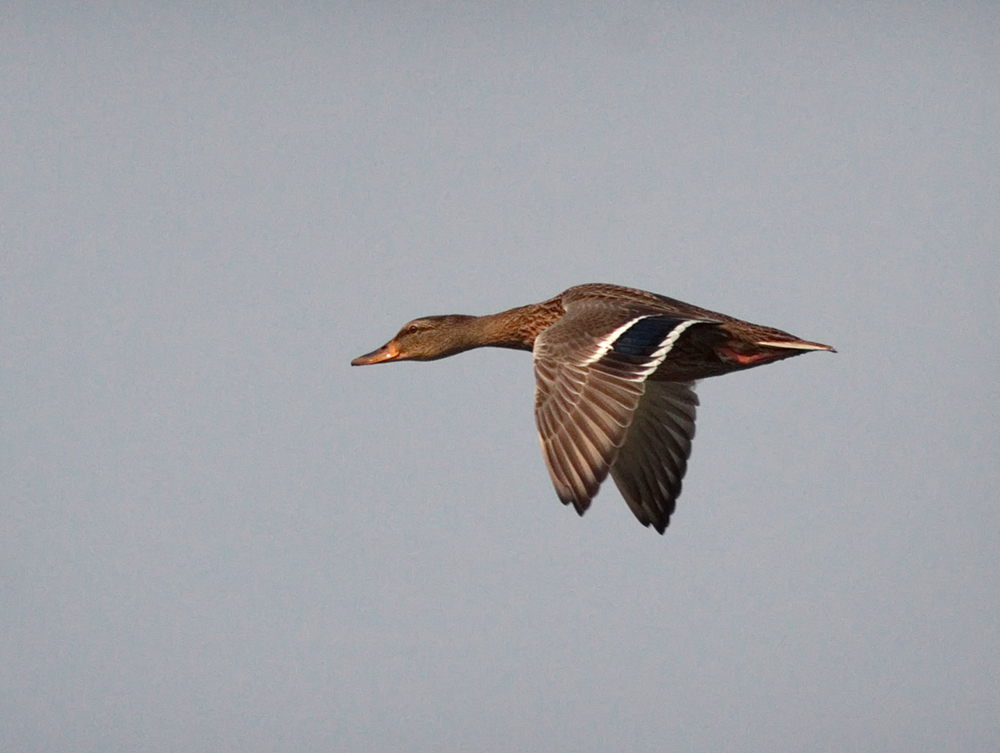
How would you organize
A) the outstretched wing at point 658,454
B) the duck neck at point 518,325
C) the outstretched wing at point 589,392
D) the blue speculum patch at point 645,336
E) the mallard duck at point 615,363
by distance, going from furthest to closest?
the duck neck at point 518,325 → the outstretched wing at point 658,454 → the blue speculum patch at point 645,336 → the mallard duck at point 615,363 → the outstretched wing at point 589,392

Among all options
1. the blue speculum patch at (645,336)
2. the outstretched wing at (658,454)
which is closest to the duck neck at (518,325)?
the outstretched wing at (658,454)

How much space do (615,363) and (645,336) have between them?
0.46 metres

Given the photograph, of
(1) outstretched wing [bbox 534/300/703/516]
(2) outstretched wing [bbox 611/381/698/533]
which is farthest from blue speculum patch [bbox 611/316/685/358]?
(2) outstretched wing [bbox 611/381/698/533]

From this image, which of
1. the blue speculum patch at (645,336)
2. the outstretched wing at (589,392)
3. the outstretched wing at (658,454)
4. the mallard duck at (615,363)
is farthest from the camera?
the outstretched wing at (658,454)

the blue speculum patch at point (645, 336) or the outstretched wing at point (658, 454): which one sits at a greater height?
the blue speculum patch at point (645, 336)

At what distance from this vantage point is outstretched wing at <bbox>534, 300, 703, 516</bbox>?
1241 cm

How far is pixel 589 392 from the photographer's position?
12688 mm

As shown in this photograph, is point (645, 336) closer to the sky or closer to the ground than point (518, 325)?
closer to the ground

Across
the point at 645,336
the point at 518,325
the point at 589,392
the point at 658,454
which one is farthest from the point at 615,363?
the point at 518,325

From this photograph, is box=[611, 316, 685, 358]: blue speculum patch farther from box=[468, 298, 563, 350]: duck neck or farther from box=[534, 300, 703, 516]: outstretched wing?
box=[468, 298, 563, 350]: duck neck

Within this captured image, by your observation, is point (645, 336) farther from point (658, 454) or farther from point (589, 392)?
point (658, 454)

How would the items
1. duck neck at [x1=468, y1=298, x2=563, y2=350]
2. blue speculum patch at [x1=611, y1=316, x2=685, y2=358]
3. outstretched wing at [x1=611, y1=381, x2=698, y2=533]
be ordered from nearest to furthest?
blue speculum patch at [x1=611, y1=316, x2=685, y2=358] → outstretched wing at [x1=611, y1=381, x2=698, y2=533] → duck neck at [x1=468, y1=298, x2=563, y2=350]

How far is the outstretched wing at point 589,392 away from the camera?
40.7ft

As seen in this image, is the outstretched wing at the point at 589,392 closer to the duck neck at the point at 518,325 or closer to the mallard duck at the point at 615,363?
the mallard duck at the point at 615,363
